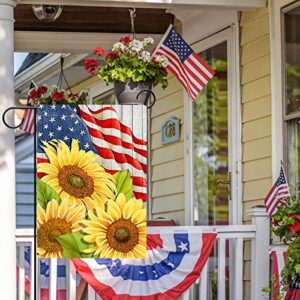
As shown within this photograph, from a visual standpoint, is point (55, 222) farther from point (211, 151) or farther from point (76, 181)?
point (211, 151)

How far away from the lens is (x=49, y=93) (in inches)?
374

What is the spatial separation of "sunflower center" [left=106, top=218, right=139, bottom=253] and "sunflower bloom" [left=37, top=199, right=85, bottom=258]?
0.21 metres

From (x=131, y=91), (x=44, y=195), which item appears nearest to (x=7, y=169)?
(x=44, y=195)

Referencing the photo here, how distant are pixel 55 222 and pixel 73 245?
189 millimetres

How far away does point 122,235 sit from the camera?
Answer: 646 cm

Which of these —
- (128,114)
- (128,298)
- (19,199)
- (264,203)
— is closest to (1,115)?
(128,114)

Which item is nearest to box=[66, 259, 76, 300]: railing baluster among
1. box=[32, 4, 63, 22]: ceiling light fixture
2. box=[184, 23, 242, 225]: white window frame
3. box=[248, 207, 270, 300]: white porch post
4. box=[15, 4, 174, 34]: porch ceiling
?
box=[248, 207, 270, 300]: white porch post

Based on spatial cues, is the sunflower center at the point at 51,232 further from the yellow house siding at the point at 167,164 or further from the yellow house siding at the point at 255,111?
the yellow house siding at the point at 167,164

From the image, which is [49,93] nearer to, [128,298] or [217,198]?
[217,198]

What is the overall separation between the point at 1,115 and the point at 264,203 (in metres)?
2.09

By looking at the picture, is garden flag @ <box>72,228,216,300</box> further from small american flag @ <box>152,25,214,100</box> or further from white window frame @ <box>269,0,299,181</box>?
small american flag @ <box>152,25,214,100</box>

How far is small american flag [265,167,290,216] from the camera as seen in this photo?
7.02 meters

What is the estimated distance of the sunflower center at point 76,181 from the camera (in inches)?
255

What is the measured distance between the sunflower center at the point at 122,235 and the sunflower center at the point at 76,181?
A: 30 cm
